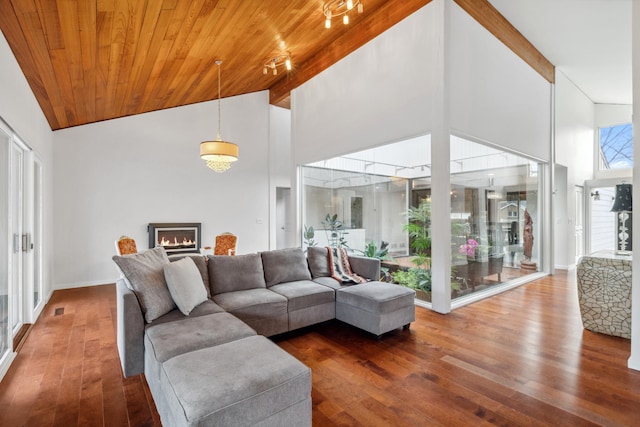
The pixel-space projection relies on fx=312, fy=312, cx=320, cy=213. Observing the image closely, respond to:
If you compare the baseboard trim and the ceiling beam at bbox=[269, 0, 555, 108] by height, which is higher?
the ceiling beam at bbox=[269, 0, 555, 108]

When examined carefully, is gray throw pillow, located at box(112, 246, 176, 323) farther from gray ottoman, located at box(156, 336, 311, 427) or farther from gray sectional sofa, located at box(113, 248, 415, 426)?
gray ottoman, located at box(156, 336, 311, 427)

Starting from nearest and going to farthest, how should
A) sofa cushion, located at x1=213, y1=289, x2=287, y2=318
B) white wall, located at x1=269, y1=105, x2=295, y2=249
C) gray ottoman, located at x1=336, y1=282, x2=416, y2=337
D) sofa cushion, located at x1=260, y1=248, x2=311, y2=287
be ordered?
sofa cushion, located at x1=213, y1=289, x2=287, y2=318 → gray ottoman, located at x1=336, y1=282, x2=416, y2=337 → sofa cushion, located at x1=260, y1=248, x2=311, y2=287 → white wall, located at x1=269, y1=105, x2=295, y2=249

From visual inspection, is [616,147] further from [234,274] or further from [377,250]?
[234,274]

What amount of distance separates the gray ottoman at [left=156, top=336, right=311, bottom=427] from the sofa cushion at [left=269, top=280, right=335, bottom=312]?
1.31 m

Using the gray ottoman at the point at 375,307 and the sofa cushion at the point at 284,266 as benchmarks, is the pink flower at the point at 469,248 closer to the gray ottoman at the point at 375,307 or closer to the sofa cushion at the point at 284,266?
the gray ottoman at the point at 375,307

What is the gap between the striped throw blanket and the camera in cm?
369

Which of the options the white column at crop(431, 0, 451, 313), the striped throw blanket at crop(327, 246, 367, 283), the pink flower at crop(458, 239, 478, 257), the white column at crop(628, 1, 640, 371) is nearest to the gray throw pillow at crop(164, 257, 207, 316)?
the striped throw blanket at crop(327, 246, 367, 283)

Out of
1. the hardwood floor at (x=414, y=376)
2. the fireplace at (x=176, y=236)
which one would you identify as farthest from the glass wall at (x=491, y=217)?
the fireplace at (x=176, y=236)

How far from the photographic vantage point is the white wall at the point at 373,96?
156 inches

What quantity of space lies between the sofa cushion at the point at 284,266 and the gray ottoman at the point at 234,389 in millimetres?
1749

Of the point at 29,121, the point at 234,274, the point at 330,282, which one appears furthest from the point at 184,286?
the point at 29,121

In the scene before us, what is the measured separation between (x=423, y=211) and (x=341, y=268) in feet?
4.51

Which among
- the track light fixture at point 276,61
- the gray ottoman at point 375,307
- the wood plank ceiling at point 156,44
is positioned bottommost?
the gray ottoman at point 375,307

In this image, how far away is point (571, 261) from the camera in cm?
675
